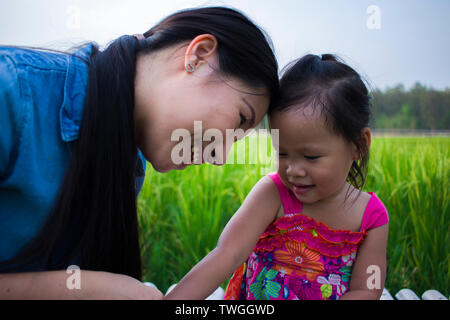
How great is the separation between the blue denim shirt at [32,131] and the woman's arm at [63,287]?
0.33 ft

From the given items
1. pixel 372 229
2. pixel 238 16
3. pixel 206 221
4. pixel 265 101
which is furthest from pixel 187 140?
pixel 206 221

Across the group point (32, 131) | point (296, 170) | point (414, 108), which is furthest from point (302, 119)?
point (414, 108)

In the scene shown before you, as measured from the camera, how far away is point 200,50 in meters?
0.92

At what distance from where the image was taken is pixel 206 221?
1.81 m

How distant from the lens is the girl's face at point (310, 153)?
3.22 ft

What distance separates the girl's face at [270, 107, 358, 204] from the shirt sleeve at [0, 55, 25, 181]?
644 mm

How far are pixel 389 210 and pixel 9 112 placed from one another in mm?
1675

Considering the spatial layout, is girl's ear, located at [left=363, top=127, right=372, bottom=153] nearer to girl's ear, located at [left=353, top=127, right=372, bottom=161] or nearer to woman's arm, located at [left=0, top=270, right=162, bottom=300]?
girl's ear, located at [left=353, top=127, right=372, bottom=161]

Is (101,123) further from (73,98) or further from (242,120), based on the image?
(242,120)

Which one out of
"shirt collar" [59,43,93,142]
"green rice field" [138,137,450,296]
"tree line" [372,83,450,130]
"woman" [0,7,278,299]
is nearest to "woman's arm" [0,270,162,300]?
"woman" [0,7,278,299]

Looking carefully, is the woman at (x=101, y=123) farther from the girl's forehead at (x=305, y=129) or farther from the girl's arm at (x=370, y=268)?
the girl's arm at (x=370, y=268)

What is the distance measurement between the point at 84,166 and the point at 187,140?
0.26 m

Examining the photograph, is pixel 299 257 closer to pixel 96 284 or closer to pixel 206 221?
pixel 96 284
